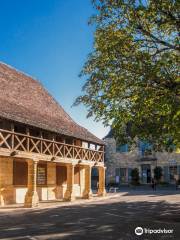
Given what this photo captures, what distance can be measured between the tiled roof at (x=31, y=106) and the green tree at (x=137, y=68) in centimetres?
611

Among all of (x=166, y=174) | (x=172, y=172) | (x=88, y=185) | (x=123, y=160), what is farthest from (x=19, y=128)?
(x=123, y=160)

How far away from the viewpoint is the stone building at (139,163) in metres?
41.5

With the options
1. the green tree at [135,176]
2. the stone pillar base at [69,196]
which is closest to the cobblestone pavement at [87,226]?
the stone pillar base at [69,196]

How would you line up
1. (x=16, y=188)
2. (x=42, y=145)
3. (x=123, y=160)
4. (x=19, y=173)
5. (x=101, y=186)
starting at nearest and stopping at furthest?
(x=16, y=188) < (x=19, y=173) < (x=42, y=145) < (x=101, y=186) < (x=123, y=160)

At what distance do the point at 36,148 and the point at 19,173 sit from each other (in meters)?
2.65

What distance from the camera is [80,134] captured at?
26.4 m

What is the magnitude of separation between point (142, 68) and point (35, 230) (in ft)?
22.8

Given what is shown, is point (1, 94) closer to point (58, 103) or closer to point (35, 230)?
point (58, 103)

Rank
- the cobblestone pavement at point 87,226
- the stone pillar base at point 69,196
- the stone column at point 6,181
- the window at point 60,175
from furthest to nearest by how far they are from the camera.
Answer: the window at point 60,175
the stone pillar base at point 69,196
the stone column at point 6,181
the cobblestone pavement at point 87,226

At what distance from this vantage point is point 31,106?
2466 centimetres

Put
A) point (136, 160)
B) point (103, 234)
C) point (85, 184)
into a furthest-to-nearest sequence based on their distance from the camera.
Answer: point (136, 160) < point (85, 184) < point (103, 234)

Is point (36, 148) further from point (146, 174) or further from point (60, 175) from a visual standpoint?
point (146, 174)

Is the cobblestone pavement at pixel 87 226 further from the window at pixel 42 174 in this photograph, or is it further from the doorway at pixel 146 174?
the doorway at pixel 146 174

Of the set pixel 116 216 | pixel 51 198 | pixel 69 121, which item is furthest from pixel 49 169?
pixel 116 216
